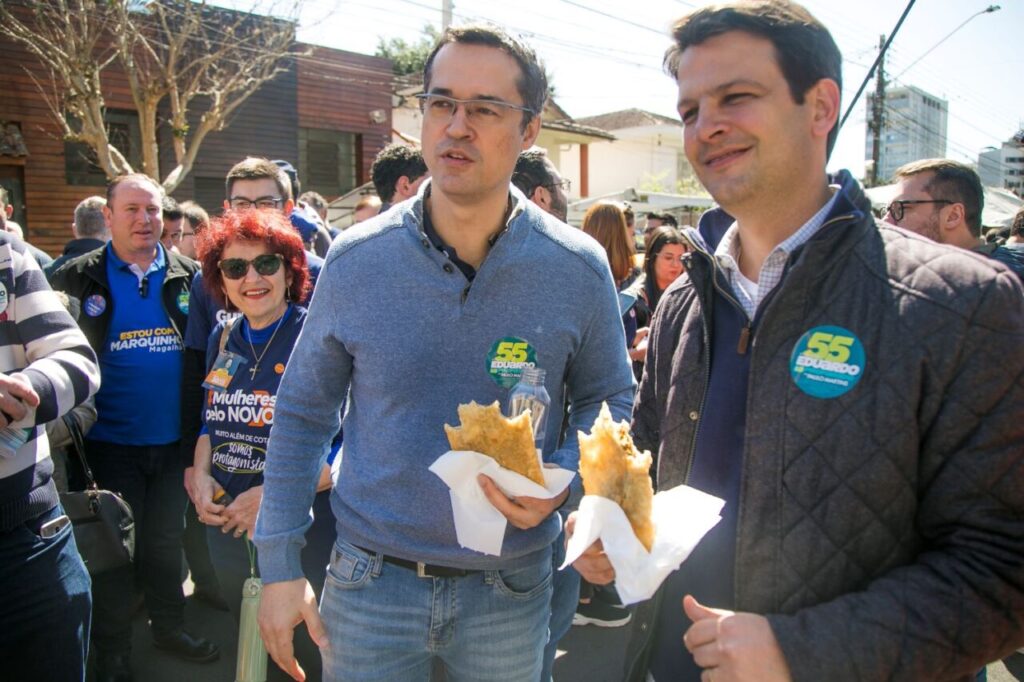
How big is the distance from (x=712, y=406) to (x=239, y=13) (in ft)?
61.2

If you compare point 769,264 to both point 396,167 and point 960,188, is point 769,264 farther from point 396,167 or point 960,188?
point 960,188

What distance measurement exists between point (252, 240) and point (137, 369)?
124 cm

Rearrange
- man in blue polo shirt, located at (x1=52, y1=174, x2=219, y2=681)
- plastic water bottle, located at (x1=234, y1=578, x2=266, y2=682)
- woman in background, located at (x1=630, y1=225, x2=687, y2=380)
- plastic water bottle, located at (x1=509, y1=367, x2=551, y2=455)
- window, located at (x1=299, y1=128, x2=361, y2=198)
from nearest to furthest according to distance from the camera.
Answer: plastic water bottle, located at (x1=509, y1=367, x2=551, y2=455) → plastic water bottle, located at (x1=234, y1=578, x2=266, y2=682) → man in blue polo shirt, located at (x1=52, y1=174, x2=219, y2=681) → woman in background, located at (x1=630, y1=225, x2=687, y2=380) → window, located at (x1=299, y1=128, x2=361, y2=198)

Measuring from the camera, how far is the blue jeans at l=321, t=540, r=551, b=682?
2.00 m

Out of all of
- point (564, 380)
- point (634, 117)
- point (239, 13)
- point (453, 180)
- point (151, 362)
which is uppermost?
point (634, 117)

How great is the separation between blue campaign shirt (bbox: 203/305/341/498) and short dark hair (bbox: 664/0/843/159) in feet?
7.33

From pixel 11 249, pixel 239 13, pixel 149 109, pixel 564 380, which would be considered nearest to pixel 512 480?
pixel 564 380

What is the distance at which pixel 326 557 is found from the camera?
2820 millimetres

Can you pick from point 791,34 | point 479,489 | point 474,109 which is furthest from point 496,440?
point 791,34

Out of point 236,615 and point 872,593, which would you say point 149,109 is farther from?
point 872,593

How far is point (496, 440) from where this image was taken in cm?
162

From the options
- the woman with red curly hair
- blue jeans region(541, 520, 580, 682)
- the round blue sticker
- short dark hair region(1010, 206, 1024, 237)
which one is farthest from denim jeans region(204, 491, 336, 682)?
short dark hair region(1010, 206, 1024, 237)

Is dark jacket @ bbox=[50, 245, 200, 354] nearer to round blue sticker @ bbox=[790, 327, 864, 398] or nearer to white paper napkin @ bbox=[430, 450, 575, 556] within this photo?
white paper napkin @ bbox=[430, 450, 575, 556]

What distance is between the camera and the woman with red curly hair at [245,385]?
2.95 metres
